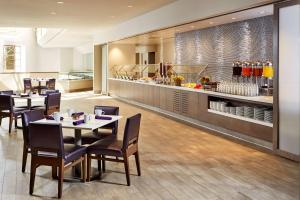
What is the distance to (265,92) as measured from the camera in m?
6.16

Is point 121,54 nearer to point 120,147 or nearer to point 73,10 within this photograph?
point 73,10

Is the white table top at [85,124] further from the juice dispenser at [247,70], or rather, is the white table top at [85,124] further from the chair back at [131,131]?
the juice dispenser at [247,70]

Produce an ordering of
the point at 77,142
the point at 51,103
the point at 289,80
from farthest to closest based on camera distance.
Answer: the point at 51,103, the point at 289,80, the point at 77,142

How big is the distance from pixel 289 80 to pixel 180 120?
3.60 metres

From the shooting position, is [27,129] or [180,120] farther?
[180,120]

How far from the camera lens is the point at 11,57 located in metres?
22.0

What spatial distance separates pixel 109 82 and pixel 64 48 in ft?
35.6

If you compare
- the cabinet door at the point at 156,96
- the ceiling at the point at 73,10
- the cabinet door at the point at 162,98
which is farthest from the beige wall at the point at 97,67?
the cabinet door at the point at 162,98

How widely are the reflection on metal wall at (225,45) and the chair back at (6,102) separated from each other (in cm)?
461

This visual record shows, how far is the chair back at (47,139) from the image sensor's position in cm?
357

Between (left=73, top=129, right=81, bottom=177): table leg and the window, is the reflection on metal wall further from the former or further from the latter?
the window

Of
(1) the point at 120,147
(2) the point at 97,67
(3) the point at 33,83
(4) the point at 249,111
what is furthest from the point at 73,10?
(3) the point at 33,83

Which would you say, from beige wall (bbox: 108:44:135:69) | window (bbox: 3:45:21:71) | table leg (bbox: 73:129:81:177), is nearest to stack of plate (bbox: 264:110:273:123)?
table leg (bbox: 73:129:81:177)

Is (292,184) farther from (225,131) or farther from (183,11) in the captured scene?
(183,11)
